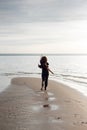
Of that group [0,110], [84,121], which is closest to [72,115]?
[84,121]

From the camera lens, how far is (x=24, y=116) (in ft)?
39.8

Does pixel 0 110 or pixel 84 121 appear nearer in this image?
pixel 84 121

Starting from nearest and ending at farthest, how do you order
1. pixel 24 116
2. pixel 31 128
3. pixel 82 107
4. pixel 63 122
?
pixel 31 128 → pixel 63 122 → pixel 24 116 → pixel 82 107

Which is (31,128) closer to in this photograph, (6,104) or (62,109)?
(62,109)

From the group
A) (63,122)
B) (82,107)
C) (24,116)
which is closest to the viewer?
(63,122)

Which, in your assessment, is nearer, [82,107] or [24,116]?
[24,116]

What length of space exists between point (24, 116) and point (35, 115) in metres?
0.50

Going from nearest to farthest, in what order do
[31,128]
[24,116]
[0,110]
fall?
[31,128] < [24,116] < [0,110]

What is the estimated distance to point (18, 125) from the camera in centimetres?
1067

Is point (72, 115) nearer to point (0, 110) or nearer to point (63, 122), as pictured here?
point (63, 122)

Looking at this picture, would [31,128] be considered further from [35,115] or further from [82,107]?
[82,107]

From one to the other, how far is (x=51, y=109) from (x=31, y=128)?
11.7ft

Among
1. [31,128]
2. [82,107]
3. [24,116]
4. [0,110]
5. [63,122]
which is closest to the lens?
[31,128]

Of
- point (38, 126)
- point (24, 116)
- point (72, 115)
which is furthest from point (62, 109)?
point (38, 126)
